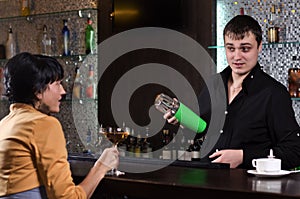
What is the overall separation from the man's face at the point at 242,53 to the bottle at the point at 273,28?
1038 mm

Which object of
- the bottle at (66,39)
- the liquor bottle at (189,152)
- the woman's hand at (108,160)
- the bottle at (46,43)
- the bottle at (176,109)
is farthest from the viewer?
the bottle at (46,43)

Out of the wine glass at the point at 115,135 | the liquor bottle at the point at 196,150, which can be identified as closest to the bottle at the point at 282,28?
the liquor bottle at the point at 196,150

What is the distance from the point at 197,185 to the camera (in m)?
2.36

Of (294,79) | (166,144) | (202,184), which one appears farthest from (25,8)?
(202,184)

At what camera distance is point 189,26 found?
4.79 meters

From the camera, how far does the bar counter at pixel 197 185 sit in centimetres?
226

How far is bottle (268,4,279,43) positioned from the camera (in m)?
4.42

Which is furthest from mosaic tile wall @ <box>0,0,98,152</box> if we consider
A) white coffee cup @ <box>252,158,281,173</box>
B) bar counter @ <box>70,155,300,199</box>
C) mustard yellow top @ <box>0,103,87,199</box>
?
mustard yellow top @ <box>0,103,87,199</box>

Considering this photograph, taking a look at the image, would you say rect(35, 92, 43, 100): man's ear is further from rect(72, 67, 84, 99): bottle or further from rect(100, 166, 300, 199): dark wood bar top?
rect(72, 67, 84, 99): bottle

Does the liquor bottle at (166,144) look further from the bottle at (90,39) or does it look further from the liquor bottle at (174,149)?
the bottle at (90,39)

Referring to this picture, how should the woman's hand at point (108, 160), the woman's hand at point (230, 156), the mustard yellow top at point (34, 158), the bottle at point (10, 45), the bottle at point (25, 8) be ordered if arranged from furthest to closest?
the bottle at point (10, 45) → the bottle at point (25, 8) → the woman's hand at point (230, 156) → the woman's hand at point (108, 160) → the mustard yellow top at point (34, 158)

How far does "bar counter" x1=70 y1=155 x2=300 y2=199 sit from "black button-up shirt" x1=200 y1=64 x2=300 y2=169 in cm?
50

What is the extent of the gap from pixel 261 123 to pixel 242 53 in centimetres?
42

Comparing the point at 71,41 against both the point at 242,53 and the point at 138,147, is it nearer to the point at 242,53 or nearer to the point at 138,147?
the point at 138,147
